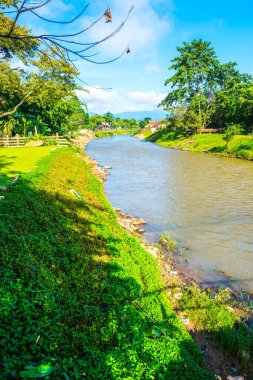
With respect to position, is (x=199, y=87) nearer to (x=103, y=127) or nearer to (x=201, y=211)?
(x=201, y=211)

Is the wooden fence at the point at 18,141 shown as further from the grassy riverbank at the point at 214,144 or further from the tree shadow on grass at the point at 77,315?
the tree shadow on grass at the point at 77,315

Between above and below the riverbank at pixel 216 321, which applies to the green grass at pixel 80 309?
above

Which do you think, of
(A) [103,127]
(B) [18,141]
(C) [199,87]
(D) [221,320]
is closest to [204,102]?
(C) [199,87]

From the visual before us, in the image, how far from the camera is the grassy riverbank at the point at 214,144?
121ft

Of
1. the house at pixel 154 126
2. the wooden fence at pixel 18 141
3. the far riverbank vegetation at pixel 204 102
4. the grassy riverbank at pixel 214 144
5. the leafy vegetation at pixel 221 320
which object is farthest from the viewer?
the house at pixel 154 126

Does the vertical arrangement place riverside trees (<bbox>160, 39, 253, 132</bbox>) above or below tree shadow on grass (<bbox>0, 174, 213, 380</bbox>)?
above

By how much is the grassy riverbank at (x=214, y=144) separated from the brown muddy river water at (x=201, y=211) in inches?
292

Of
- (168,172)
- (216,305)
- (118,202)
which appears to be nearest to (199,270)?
(216,305)

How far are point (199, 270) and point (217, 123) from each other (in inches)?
2253

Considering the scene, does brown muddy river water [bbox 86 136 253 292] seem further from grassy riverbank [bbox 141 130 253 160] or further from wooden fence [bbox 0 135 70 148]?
wooden fence [bbox 0 135 70 148]

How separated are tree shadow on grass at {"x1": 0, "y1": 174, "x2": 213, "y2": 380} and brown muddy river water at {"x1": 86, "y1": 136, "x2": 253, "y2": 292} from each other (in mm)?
3591

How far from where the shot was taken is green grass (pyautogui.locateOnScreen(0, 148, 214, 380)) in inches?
147

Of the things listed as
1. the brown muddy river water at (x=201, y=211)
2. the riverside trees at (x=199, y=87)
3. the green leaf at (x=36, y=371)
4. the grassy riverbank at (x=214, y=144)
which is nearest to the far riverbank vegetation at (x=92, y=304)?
the green leaf at (x=36, y=371)

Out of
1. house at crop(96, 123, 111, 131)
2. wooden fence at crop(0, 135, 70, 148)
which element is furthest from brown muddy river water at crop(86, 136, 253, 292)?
house at crop(96, 123, 111, 131)
